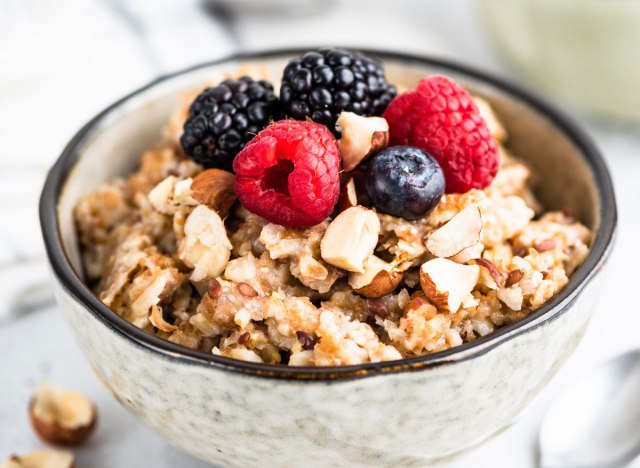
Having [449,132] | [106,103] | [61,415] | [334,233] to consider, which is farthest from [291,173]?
[106,103]

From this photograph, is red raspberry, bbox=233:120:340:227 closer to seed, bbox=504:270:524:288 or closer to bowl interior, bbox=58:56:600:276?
seed, bbox=504:270:524:288

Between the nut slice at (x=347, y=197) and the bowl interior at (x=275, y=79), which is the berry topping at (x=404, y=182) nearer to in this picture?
the nut slice at (x=347, y=197)

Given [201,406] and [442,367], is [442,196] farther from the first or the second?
[201,406]

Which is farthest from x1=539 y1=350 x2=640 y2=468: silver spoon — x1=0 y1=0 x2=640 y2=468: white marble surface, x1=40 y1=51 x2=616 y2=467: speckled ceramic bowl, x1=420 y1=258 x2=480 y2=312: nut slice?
x1=420 y1=258 x2=480 y2=312: nut slice

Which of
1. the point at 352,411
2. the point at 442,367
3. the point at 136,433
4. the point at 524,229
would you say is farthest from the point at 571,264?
the point at 136,433

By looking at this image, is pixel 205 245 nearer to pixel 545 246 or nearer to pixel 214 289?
pixel 214 289

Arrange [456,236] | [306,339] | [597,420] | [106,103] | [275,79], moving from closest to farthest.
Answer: [306,339] < [456,236] < [597,420] < [275,79] < [106,103]
